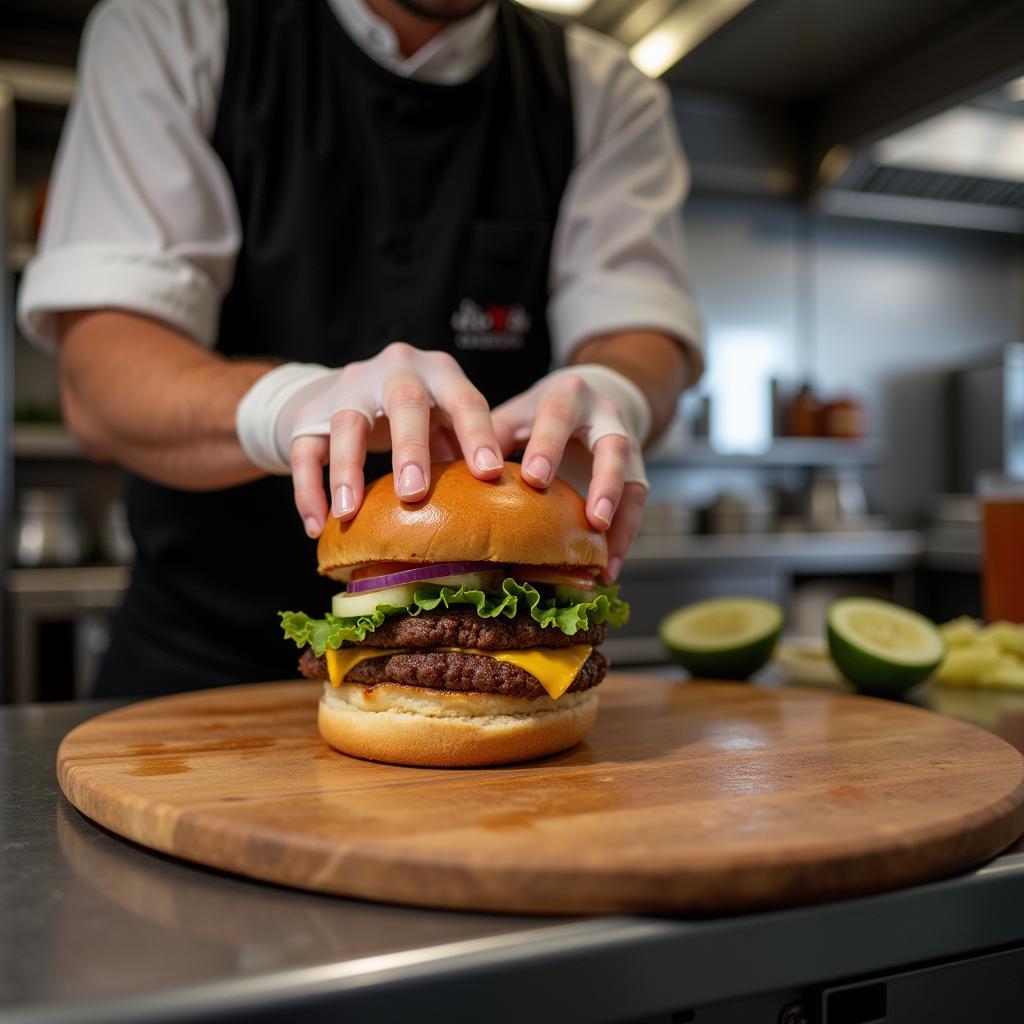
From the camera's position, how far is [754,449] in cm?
507

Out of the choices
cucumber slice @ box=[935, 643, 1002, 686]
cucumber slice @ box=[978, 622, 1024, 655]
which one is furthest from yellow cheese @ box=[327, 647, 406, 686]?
cucumber slice @ box=[978, 622, 1024, 655]

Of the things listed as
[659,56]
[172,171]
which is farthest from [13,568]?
[659,56]

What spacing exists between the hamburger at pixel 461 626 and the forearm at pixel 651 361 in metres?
0.61

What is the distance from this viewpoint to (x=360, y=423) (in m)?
1.10

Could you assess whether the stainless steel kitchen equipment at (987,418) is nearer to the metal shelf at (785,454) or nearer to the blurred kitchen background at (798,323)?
the blurred kitchen background at (798,323)

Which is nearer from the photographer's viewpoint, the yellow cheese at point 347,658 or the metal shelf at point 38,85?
the yellow cheese at point 347,658

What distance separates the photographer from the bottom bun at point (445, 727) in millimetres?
1060

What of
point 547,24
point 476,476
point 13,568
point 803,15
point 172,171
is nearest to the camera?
point 476,476

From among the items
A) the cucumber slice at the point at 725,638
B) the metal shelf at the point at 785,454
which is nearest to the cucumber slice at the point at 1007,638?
the cucumber slice at the point at 725,638

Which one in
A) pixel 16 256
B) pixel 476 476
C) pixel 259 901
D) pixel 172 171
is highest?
pixel 16 256

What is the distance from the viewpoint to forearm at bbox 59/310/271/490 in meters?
1.40

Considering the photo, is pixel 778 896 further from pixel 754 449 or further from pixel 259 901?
pixel 754 449

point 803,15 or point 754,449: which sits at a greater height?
point 803,15

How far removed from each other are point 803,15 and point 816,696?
3.77 metres
